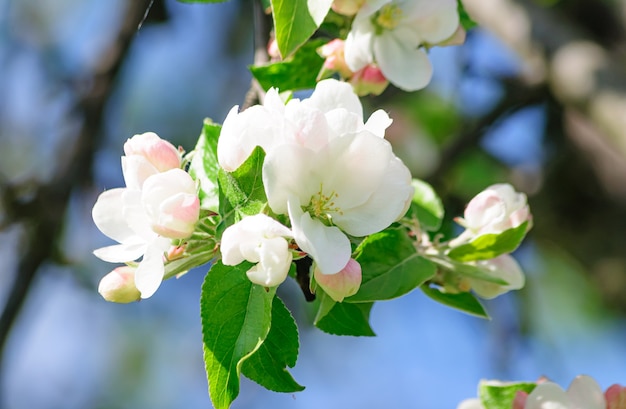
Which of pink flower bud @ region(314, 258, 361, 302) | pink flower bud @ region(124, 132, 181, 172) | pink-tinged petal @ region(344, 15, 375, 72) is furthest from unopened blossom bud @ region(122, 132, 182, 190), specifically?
pink-tinged petal @ region(344, 15, 375, 72)

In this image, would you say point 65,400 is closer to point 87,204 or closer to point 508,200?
point 87,204

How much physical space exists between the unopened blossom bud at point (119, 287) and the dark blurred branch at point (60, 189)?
46.2 inches

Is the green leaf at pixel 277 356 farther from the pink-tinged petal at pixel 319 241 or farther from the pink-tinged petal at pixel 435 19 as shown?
the pink-tinged petal at pixel 435 19

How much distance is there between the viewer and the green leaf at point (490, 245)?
1083 mm

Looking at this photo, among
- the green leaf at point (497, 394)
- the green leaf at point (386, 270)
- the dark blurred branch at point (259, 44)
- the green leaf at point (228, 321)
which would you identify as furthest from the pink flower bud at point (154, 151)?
the green leaf at point (497, 394)

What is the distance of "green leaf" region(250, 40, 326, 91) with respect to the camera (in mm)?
1188

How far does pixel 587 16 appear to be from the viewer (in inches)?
121

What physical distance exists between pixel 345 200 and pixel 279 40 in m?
0.23

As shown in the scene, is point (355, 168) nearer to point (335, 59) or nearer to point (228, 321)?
point (228, 321)

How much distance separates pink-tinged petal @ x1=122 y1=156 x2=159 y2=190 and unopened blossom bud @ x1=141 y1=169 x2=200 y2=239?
2 centimetres

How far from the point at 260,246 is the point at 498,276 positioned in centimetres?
43

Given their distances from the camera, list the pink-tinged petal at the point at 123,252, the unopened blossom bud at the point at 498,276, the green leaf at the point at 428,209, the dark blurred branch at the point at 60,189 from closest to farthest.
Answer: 1. the pink-tinged petal at the point at 123,252
2. the unopened blossom bud at the point at 498,276
3. the green leaf at the point at 428,209
4. the dark blurred branch at the point at 60,189

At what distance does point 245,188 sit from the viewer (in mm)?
858

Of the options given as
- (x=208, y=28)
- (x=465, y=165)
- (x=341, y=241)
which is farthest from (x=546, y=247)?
(x=341, y=241)
